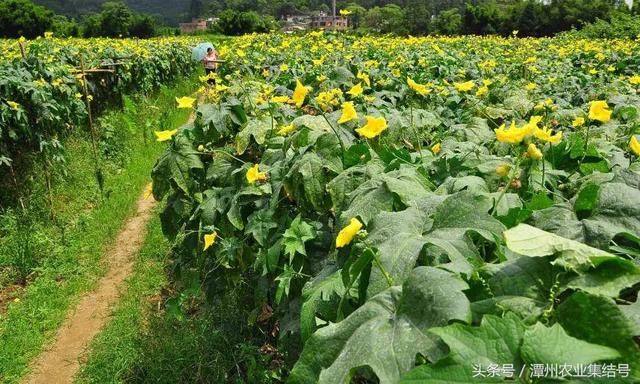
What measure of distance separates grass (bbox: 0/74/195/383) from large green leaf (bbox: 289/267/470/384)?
10.8ft

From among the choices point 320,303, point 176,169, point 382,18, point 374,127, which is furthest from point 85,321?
point 382,18

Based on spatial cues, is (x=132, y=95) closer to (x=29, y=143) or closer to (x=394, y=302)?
(x=29, y=143)

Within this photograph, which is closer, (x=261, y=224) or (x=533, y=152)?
(x=533, y=152)

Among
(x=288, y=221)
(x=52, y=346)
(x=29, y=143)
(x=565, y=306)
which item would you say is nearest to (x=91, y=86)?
(x=29, y=143)

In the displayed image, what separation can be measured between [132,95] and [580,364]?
11.0 metres

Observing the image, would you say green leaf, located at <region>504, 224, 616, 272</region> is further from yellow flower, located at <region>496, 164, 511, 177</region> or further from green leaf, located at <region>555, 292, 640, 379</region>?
yellow flower, located at <region>496, 164, 511, 177</region>

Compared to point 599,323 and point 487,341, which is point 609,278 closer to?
point 599,323

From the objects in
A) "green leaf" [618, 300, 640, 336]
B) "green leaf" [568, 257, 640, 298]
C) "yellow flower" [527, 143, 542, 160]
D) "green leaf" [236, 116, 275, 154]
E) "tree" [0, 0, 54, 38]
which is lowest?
"green leaf" [236, 116, 275, 154]

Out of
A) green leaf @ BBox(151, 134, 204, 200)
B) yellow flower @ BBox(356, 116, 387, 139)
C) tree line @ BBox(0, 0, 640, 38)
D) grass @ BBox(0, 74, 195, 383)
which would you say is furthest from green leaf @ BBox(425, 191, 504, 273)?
tree line @ BBox(0, 0, 640, 38)

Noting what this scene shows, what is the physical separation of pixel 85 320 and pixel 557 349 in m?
4.12

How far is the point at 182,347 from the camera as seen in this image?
3.32 meters

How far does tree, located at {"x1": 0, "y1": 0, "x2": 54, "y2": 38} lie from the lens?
128ft

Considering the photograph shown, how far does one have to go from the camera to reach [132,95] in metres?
10.8

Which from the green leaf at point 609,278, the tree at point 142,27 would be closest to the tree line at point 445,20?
the tree at point 142,27
